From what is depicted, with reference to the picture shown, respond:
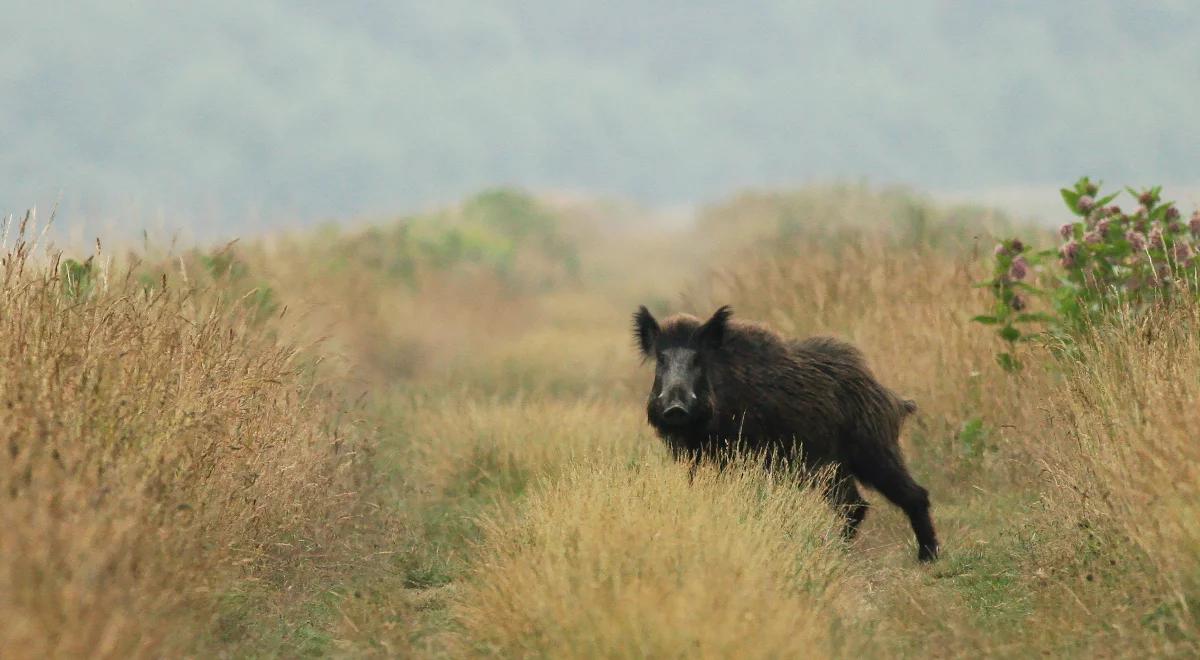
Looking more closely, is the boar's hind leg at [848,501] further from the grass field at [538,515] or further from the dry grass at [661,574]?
the dry grass at [661,574]

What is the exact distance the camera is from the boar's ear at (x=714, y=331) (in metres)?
7.96

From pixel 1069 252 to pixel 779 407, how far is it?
2495mm

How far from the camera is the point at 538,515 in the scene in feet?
21.9

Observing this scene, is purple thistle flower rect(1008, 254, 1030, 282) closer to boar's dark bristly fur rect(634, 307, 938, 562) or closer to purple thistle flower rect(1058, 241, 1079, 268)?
purple thistle flower rect(1058, 241, 1079, 268)

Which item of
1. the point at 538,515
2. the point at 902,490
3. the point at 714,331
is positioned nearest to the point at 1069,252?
the point at 902,490

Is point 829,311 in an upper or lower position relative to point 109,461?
upper

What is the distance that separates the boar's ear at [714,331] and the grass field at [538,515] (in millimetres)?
913

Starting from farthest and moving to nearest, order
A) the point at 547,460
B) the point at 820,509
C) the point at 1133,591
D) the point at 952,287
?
the point at 952,287 < the point at 547,460 < the point at 820,509 < the point at 1133,591

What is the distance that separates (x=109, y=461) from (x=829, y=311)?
8.49 metres

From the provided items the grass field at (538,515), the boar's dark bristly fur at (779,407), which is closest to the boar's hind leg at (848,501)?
the boar's dark bristly fur at (779,407)

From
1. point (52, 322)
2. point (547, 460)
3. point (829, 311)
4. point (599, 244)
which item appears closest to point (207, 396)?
point (52, 322)

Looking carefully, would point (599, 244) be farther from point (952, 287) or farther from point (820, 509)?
point (820, 509)

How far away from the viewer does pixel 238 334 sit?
842 cm

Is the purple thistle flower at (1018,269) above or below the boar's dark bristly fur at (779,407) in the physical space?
above
